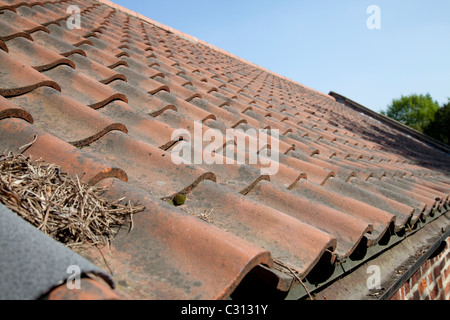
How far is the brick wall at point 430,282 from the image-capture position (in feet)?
8.55

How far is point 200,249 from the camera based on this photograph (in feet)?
3.13

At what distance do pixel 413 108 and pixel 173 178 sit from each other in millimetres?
52497

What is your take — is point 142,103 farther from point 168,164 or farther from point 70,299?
point 70,299

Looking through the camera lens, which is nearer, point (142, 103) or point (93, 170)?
point (93, 170)

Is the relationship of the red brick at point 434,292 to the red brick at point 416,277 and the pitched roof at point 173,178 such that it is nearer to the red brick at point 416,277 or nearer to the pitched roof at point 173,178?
the red brick at point 416,277

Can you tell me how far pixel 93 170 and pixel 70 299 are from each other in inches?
26.4

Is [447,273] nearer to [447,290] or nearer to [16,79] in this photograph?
[447,290]

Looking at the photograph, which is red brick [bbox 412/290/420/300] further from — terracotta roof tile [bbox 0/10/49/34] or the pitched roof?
terracotta roof tile [bbox 0/10/49/34]

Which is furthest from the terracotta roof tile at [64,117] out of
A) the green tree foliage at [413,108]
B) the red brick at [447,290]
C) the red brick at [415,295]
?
the green tree foliage at [413,108]

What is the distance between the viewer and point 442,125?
2506cm

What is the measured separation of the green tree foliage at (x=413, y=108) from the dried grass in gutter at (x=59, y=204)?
4967 centimetres

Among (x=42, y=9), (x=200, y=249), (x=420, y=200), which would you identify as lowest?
(x=420, y=200)

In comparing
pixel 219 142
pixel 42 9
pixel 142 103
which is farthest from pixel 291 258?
pixel 42 9

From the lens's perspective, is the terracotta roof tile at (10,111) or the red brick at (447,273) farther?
the red brick at (447,273)
